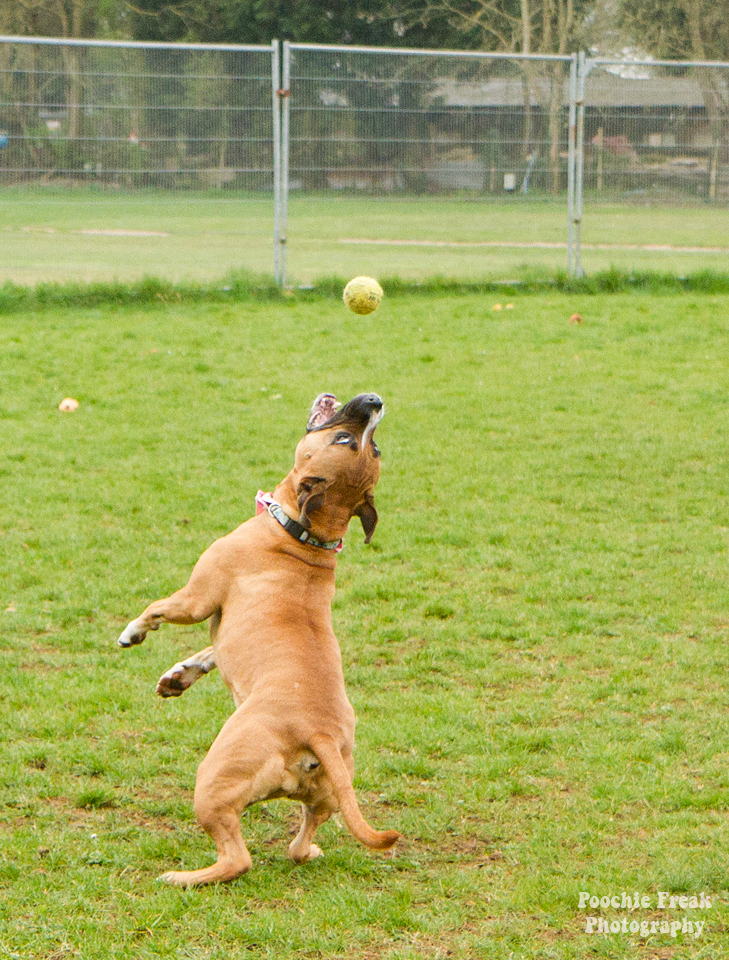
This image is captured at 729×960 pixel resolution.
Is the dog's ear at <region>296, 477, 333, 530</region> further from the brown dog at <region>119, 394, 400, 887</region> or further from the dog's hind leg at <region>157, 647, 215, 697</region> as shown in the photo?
the dog's hind leg at <region>157, 647, 215, 697</region>

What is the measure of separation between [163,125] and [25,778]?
38.6 feet

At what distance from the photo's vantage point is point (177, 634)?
5.88 m

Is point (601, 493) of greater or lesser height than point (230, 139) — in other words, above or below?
below

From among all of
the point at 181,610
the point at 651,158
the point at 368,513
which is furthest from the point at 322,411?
the point at 651,158

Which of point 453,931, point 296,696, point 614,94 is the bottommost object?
point 453,931

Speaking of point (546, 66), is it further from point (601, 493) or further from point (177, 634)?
point (177, 634)

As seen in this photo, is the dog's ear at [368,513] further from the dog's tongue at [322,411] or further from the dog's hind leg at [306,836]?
the dog's hind leg at [306,836]

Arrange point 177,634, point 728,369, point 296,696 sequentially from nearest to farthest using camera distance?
point 296,696, point 177,634, point 728,369

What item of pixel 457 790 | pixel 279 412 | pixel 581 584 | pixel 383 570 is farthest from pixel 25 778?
pixel 279 412

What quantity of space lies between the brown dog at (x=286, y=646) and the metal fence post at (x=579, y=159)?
12472mm

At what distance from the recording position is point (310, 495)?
4117 millimetres

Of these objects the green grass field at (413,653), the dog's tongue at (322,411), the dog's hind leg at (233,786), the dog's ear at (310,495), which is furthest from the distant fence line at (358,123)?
the dog's hind leg at (233,786)

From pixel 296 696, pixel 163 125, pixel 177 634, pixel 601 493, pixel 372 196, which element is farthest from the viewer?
pixel 372 196

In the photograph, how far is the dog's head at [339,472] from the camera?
4.17 metres
